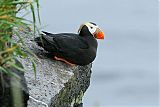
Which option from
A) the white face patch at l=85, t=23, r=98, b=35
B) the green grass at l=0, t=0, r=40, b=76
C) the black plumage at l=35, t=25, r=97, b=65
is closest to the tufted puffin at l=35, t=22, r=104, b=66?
the black plumage at l=35, t=25, r=97, b=65

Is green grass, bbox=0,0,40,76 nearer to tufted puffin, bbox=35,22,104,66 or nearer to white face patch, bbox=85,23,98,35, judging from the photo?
tufted puffin, bbox=35,22,104,66

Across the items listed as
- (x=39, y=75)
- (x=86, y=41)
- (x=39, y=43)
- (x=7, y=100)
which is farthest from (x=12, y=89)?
(x=86, y=41)

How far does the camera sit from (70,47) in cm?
621

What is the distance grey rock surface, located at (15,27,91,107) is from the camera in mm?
4918

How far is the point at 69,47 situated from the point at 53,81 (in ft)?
3.05

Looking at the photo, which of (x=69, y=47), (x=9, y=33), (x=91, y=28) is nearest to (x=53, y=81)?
(x=69, y=47)

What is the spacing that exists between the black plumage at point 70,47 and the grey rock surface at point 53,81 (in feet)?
0.23

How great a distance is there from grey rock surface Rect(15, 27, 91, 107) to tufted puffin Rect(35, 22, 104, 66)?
0.07 metres

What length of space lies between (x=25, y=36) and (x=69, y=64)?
42 centimetres

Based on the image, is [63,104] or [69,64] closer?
[63,104]

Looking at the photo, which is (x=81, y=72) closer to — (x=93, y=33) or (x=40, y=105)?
(x=93, y=33)

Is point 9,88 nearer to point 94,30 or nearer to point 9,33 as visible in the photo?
point 9,33

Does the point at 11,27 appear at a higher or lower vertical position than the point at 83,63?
higher

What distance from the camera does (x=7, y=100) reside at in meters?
4.16
